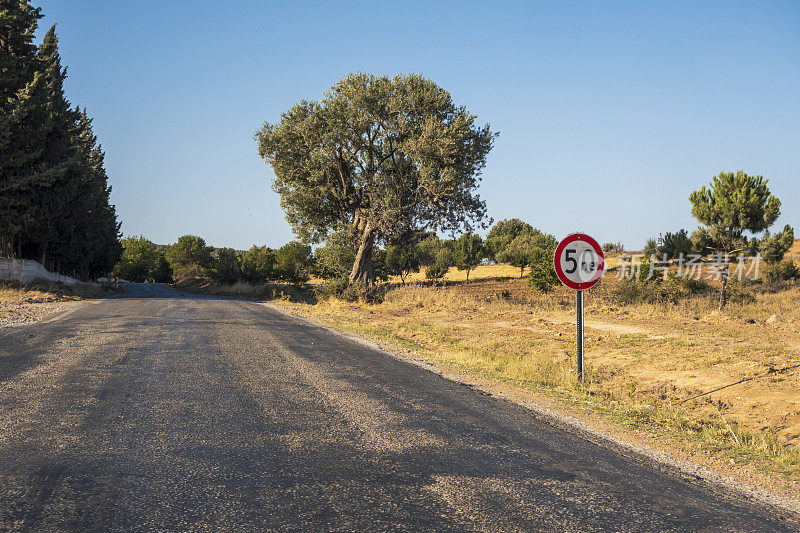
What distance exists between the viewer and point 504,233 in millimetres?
121500

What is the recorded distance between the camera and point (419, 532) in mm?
2807

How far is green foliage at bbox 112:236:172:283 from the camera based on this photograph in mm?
120062

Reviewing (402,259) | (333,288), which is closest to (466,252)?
(402,259)

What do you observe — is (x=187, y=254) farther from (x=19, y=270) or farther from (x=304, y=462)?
(x=304, y=462)

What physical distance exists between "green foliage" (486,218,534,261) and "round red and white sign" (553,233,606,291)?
94.2 metres

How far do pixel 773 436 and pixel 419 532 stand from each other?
5.03 metres

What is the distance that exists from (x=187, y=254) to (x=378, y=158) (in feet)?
382

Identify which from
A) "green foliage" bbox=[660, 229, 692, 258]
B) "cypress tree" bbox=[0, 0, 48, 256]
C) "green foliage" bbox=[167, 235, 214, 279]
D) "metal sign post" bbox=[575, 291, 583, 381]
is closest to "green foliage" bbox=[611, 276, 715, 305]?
"green foliage" bbox=[660, 229, 692, 258]

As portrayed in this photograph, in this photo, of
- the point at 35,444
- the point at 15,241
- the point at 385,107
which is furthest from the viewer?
the point at 15,241

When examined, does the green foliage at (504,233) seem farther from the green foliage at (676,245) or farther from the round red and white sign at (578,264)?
the round red and white sign at (578,264)

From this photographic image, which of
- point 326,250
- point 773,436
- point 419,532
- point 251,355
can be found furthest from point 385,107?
point 419,532

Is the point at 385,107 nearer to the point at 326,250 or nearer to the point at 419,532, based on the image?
the point at 326,250

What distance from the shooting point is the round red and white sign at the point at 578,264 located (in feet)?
25.5

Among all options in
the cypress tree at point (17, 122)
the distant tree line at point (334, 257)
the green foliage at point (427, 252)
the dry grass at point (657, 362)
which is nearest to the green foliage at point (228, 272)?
the distant tree line at point (334, 257)
